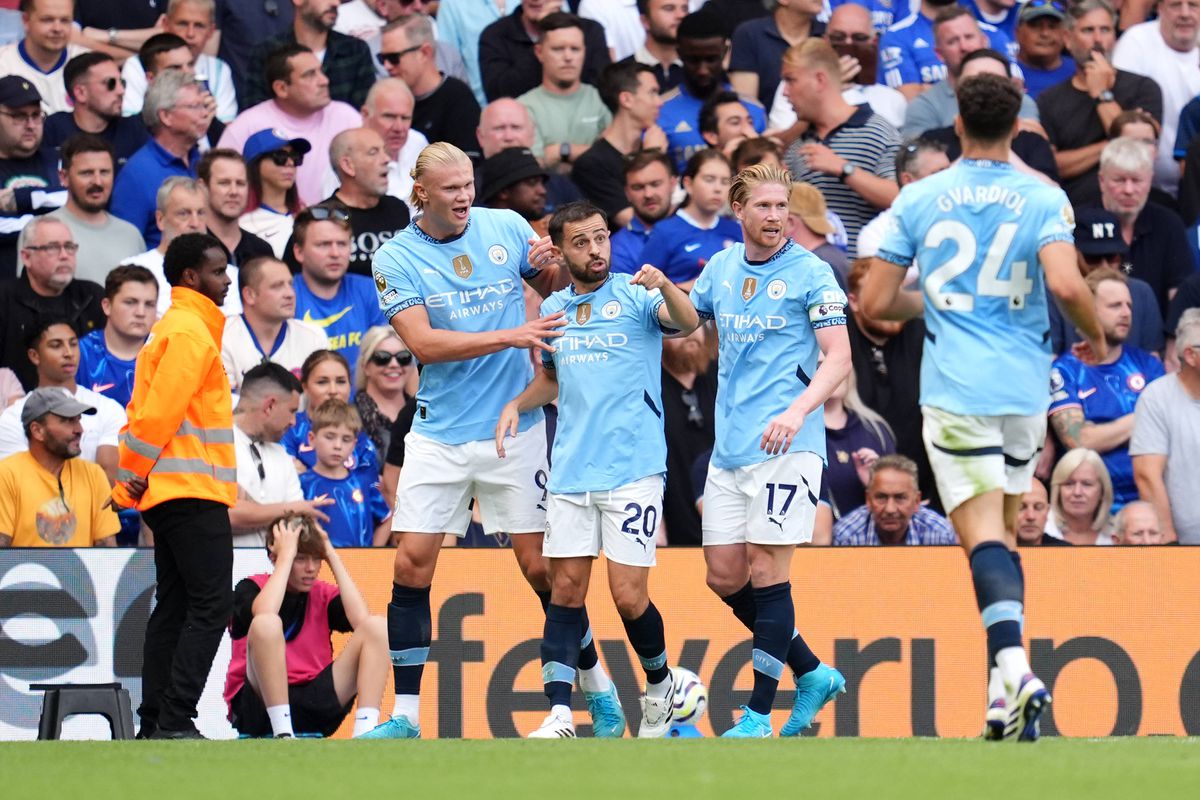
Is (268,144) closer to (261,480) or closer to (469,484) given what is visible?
(261,480)

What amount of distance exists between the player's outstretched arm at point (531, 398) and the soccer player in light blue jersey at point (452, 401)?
0.50 feet

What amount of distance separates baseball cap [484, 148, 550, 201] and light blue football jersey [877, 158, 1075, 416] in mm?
5279

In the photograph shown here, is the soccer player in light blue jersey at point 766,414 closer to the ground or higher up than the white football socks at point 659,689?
higher up

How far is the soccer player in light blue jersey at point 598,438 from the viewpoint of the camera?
8.86 meters

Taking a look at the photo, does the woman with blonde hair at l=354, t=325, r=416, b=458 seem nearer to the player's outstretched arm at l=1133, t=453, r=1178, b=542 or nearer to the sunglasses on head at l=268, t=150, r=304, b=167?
the sunglasses on head at l=268, t=150, r=304, b=167

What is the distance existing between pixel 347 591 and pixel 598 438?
2.06 meters

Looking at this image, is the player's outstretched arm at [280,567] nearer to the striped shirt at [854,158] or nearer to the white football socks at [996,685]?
the white football socks at [996,685]

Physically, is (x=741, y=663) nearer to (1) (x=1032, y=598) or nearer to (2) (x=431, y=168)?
(1) (x=1032, y=598)

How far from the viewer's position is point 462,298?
30.1 feet

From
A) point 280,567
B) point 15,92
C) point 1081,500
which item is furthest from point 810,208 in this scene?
point 15,92

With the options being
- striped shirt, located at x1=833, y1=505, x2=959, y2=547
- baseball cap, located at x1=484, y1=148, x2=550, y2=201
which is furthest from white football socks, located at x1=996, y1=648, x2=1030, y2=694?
baseball cap, located at x1=484, y1=148, x2=550, y2=201

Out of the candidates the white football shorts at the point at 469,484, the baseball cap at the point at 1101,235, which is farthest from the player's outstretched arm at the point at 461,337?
the baseball cap at the point at 1101,235

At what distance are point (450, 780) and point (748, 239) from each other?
3.34 m

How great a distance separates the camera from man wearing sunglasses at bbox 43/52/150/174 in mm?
13602
